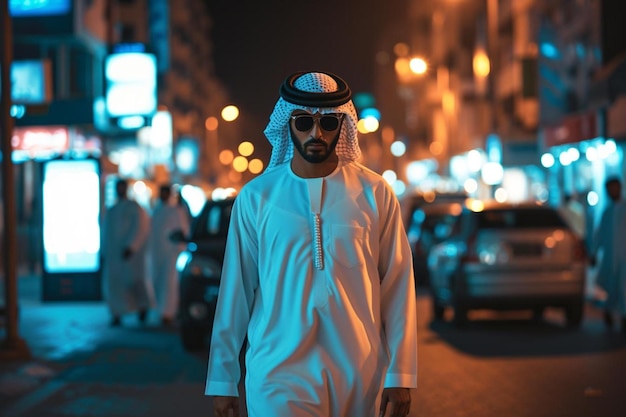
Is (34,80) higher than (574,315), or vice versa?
(34,80)

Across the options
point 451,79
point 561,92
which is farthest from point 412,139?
point 561,92

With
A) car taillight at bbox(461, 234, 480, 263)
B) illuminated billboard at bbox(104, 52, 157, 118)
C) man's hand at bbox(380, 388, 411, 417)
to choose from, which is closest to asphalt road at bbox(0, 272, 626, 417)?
car taillight at bbox(461, 234, 480, 263)

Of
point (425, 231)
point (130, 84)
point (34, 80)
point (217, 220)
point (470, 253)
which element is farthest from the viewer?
point (34, 80)

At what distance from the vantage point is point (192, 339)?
512 inches

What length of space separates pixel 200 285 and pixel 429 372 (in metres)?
3.07

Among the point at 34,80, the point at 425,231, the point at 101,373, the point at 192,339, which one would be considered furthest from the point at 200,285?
the point at 34,80

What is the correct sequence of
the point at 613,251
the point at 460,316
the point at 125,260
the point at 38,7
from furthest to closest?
the point at 38,7, the point at 125,260, the point at 460,316, the point at 613,251

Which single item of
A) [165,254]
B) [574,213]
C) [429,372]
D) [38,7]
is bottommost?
[429,372]

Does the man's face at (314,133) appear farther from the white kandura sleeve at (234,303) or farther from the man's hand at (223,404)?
the man's hand at (223,404)

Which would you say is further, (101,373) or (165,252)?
(165,252)

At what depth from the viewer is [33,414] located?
8.71m

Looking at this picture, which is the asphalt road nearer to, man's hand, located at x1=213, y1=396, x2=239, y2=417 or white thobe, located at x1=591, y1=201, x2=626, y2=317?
white thobe, located at x1=591, y1=201, x2=626, y2=317

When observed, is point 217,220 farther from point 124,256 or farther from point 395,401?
point 395,401

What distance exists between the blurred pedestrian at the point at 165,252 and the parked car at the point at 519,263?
13.6ft
